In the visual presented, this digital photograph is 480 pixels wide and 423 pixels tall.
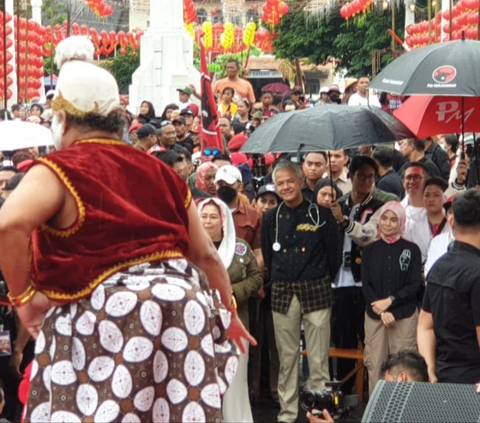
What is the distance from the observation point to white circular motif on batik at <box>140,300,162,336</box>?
407 centimetres

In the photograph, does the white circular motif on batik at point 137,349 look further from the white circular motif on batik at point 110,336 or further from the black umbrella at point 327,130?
the black umbrella at point 327,130

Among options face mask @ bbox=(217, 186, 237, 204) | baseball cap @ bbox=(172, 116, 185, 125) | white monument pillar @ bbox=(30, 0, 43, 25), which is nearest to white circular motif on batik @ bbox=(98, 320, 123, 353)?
face mask @ bbox=(217, 186, 237, 204)

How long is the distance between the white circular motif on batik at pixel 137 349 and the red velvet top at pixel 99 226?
0.73ft

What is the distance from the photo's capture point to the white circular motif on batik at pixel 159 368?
4.10m

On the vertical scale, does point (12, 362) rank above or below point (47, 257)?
below

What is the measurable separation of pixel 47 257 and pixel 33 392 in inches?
17.4

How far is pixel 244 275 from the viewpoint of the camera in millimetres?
8781

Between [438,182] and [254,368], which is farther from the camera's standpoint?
[254,368]

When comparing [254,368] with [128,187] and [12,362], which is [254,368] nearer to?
[12,362]

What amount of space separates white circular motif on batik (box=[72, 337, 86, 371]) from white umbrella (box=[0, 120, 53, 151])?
7732 mm

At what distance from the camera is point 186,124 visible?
52.2 ft

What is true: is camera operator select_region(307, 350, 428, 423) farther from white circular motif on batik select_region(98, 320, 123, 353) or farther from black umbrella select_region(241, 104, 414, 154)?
black umbrella select_region(241, 104, 414, 154)

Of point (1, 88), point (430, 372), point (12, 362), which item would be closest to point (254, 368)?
point (12, 362)

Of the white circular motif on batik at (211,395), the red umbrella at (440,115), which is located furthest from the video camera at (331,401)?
the red umbrella at (440,115)
